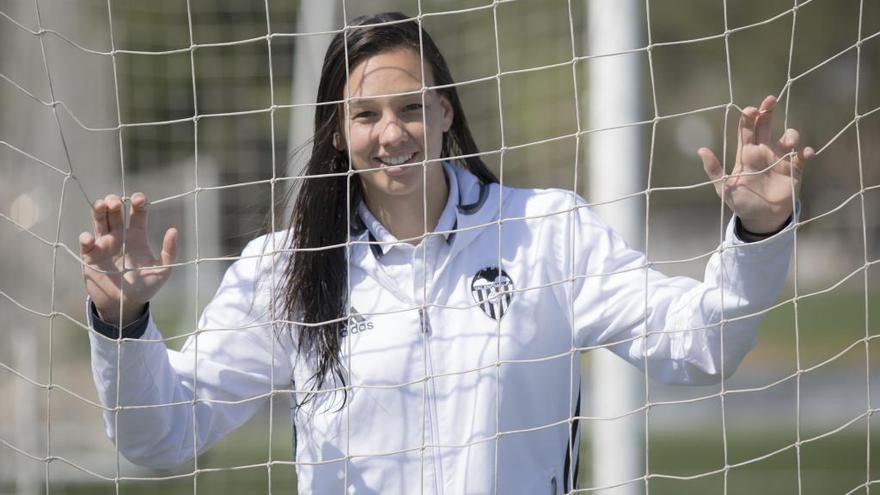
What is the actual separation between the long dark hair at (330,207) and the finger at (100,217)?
336mm

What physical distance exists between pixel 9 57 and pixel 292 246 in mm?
3934

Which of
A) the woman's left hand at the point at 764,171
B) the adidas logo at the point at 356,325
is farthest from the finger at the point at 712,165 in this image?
the adidas logo at the point at 356,325

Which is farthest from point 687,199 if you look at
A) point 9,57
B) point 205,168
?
point 9,57

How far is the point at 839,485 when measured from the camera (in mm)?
6348

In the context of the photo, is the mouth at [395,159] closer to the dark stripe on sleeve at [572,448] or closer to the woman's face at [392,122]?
the woman's face at [392,122]

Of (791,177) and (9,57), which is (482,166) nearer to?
(791,177)

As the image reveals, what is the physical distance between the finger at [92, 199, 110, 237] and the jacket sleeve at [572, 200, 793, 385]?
32.1 inches

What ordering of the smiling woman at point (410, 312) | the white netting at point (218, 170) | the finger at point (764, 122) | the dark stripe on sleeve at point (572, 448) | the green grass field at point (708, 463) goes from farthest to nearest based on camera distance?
the green grass field at point (708, 463)
the white netting at point (218, 170)
the dark stripe on sleeve at point (572, 448)
the smiling woman at point (410, 312)
the finger at point (764, 122)

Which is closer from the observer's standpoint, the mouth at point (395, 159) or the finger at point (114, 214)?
the finger at point (114, 214)

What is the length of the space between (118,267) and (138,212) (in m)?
0.10

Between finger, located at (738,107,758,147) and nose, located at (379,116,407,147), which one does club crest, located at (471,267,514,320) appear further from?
finger, located at (738,107,758,147)

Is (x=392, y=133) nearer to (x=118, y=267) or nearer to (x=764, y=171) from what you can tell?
(x=118, y=267)

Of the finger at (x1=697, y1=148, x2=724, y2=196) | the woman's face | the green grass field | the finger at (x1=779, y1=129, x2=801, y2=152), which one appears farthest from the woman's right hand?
the green grass field

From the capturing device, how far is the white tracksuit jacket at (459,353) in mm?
1985
